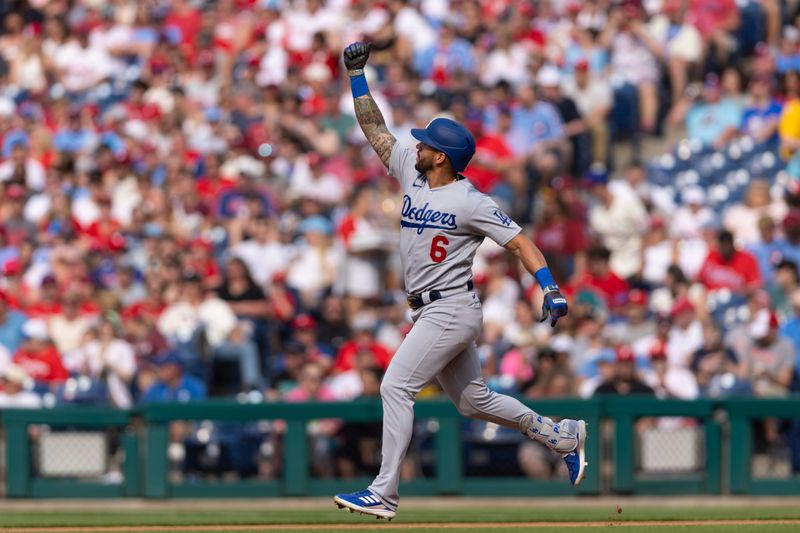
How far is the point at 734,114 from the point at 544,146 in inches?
72.0

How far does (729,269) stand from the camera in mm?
13180

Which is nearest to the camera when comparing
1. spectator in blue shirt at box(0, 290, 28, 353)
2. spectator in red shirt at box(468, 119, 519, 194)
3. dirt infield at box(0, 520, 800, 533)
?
dirt infield at box(0, 520, 800, 533)

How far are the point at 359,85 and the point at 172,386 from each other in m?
5.07

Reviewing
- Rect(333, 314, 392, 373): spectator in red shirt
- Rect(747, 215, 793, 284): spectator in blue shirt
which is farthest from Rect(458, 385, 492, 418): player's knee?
Rect(747, 215, 793, 284): spectator in blue shirt

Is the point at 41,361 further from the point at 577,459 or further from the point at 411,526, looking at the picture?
the point at 577,459

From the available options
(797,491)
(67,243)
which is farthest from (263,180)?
(797,491)

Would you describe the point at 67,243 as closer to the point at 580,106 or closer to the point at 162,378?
the point at 162,378

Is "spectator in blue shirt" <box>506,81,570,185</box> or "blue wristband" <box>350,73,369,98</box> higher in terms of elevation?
"spectator in blue shirt" <box>506,81,570,185</box>

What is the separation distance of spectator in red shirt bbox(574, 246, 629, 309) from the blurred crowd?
2cm

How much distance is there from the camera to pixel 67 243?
49.5 ft

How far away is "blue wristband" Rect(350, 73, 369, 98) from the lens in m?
8.27

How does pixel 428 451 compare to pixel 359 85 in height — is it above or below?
below

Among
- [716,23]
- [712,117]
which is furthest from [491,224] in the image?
[716,23]

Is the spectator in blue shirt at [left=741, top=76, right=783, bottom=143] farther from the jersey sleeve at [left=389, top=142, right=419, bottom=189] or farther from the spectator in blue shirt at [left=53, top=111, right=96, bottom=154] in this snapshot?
the jersey sleeve at [left=389, top=142, right=419, bottom=189]
